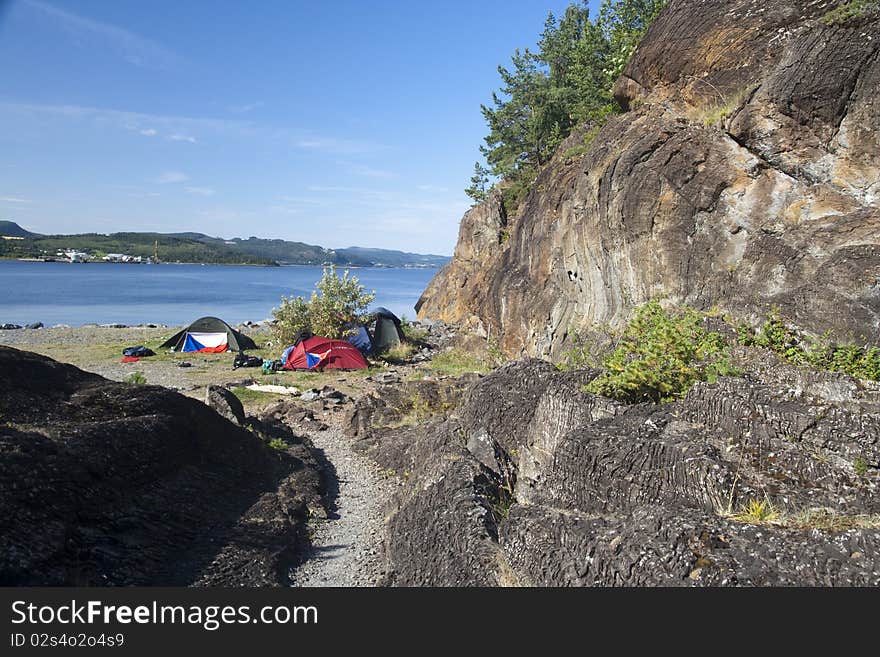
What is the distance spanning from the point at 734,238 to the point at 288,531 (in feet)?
39.3

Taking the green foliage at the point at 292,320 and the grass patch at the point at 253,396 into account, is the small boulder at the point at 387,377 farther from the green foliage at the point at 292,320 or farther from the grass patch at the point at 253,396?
the green foliage at the point at 292,320

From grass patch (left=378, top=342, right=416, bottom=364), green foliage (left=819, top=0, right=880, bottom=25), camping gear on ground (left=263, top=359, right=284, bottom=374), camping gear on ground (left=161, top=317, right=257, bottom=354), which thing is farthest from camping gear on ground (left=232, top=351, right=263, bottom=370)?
green foliage (left=819, top=0, right=880, bottom=25)

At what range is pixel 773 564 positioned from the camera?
411cm

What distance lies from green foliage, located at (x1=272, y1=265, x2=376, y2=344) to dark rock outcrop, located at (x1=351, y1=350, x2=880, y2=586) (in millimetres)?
21862

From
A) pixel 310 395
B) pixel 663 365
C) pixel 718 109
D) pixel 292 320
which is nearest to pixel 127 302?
pixel 292 320

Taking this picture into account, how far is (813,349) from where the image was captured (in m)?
9.13

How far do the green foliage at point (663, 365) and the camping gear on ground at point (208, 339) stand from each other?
91.1ft

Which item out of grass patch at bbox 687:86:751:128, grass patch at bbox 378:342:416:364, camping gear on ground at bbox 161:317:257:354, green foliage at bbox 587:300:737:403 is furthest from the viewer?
camping gear on ground at bbox 161:317:257:354

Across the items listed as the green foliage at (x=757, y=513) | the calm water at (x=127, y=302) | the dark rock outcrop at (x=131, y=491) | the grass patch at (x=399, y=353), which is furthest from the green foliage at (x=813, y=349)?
the calm water at (x=127, y=302)

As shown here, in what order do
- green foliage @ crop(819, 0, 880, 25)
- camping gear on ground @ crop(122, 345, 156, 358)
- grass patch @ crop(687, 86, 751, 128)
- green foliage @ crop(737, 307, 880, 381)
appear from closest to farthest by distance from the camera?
green foliage @ crop(737, 307, 880, 381)
green foliage @ crop(819, 0, 880, 25)
grass patch @ crop(687, 86, 751, 128)
camping gear on ground @ crop(122, 345, 156, 358)

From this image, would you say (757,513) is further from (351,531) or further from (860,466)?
(351,531)

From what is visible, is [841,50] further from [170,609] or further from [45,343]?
[45,343]

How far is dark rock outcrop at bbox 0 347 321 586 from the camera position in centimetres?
670

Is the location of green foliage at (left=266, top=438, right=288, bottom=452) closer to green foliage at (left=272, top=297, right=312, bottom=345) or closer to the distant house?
green foliage at (left=272, top=297, right=312, bottom=345)
